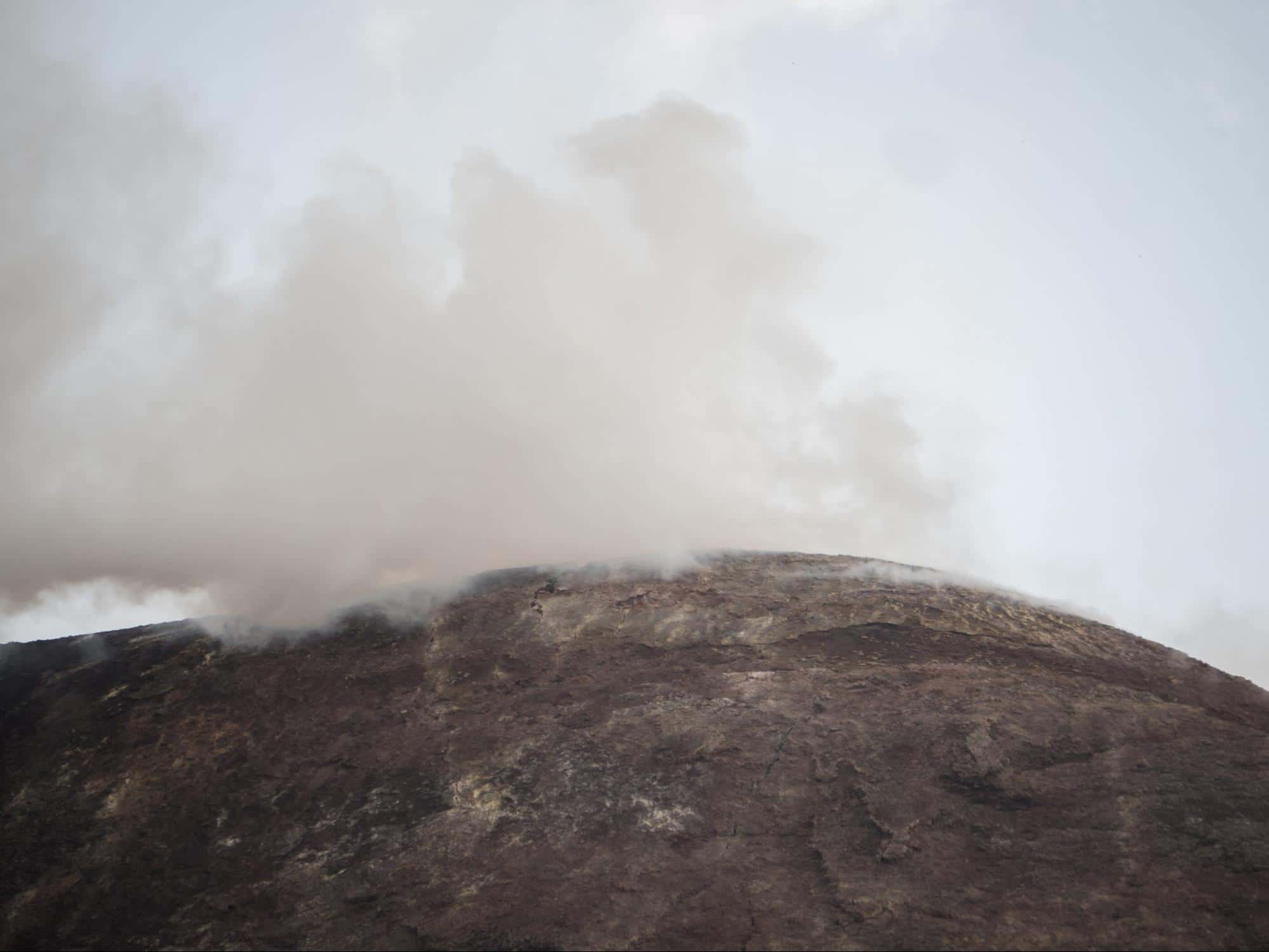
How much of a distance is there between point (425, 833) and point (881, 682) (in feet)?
30.8

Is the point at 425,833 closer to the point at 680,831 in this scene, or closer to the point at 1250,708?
the point at 680,831

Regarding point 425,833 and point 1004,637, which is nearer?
point 425,833

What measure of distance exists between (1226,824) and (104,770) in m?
19.2

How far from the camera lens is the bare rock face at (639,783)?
13.0 m

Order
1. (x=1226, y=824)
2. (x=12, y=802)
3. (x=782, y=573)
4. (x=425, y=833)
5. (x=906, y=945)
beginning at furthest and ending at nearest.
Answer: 1. (x=782, y=573)
2. (x=12, y=802)
3. (x=425, y=833)
4. (x=1226, y=824)
5. (x=906, y=945)

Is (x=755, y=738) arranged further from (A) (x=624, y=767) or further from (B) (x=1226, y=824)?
(B) (x=1226, y=824)

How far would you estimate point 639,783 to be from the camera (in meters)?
15.7

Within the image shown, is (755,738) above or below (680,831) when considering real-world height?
above

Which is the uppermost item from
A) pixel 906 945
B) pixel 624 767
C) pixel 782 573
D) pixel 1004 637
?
pixel 782 573

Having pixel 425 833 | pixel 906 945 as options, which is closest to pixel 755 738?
pixel 906 945

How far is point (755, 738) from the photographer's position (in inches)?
656

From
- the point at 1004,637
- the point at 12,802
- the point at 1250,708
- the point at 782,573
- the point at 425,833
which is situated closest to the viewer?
the point at 425,833

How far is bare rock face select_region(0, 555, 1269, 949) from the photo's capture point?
510 inches

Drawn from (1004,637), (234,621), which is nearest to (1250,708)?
(1004,637)
